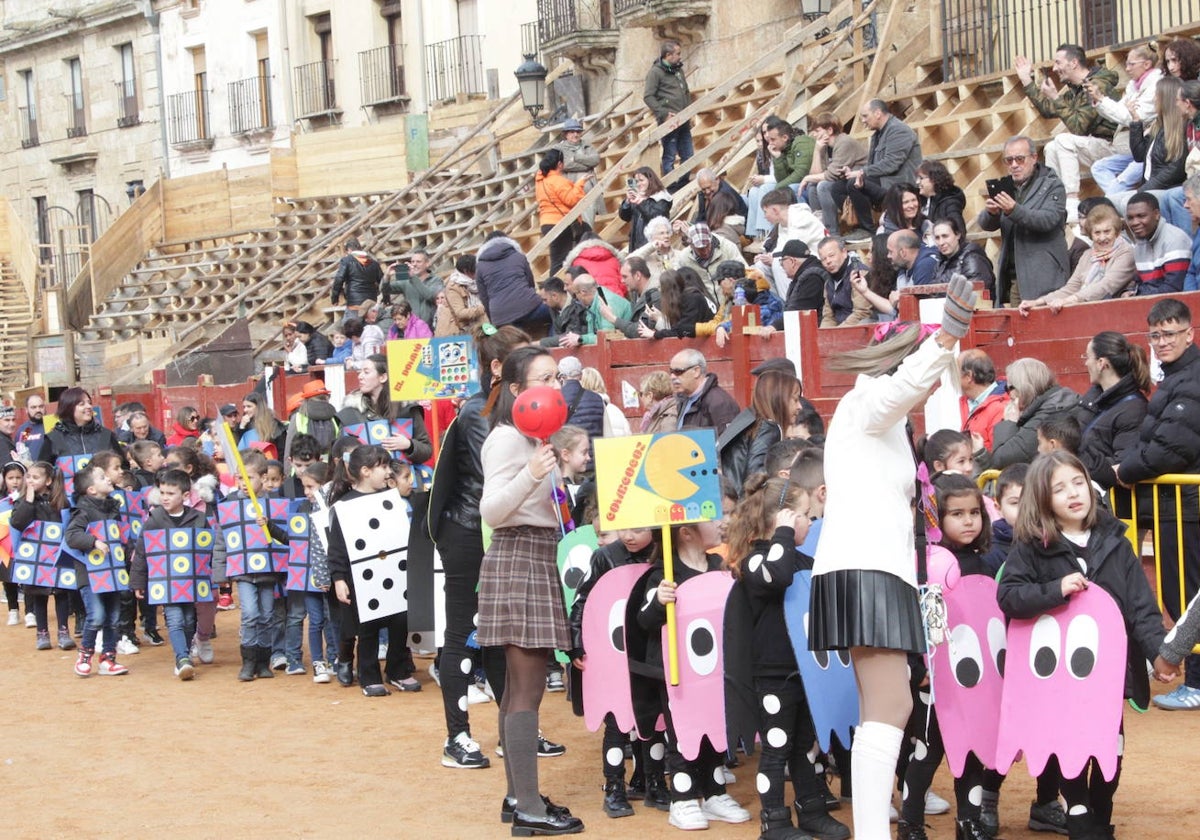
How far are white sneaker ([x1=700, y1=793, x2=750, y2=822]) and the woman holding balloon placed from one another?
21.9 inches

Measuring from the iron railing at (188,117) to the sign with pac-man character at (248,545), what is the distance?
31916 millimetres

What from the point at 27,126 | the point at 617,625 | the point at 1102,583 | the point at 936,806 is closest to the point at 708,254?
the point at 617,625

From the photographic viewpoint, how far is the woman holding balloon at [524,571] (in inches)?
285

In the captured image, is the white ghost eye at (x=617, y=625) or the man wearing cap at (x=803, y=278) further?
the man wearing cap at (x=803, y=278)

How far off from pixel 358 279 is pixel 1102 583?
1702 centimetres

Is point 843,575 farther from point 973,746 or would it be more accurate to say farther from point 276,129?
point 276,129

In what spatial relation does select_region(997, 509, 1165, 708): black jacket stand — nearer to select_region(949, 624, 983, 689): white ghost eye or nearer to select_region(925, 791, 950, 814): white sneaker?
select_region(949, 624, 983, 689): white ghost eye

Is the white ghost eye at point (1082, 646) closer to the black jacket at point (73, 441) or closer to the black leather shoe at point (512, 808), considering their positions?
the black leather shoe at point (512, 808)

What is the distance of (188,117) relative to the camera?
4353 centimetres

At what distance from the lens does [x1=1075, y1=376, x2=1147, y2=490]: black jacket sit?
9.30 meters

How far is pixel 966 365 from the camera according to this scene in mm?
10812

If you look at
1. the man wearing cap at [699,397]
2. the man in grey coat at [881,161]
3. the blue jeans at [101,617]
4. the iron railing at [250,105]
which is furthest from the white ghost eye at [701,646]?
the iron railing at [250,105]

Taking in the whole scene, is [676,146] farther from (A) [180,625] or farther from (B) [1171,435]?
(B) [1171,435]

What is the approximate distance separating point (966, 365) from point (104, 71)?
39400 millimetres
